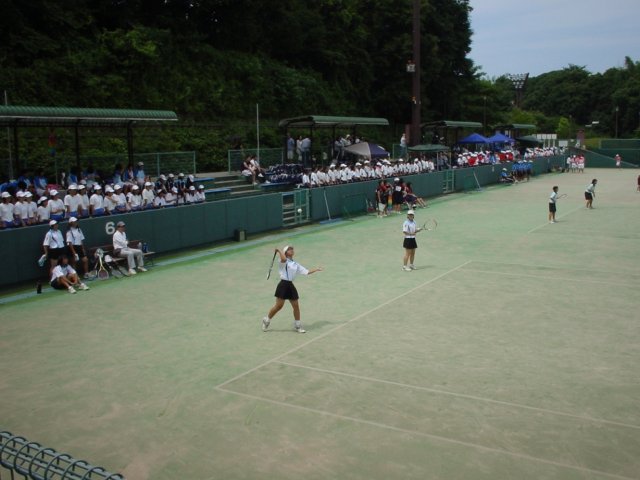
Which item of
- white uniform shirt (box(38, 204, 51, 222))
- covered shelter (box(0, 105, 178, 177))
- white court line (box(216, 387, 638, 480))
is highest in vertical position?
covered shelter (box(0, 105, 178, 177))

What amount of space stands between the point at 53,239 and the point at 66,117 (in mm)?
4932

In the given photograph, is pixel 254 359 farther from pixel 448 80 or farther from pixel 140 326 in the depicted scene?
pixel 448 80

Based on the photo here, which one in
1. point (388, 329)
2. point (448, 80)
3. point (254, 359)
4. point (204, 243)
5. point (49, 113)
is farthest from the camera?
point (448, 80)

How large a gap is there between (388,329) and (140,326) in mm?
5352

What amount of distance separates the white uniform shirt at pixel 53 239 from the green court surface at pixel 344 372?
4.87 feet

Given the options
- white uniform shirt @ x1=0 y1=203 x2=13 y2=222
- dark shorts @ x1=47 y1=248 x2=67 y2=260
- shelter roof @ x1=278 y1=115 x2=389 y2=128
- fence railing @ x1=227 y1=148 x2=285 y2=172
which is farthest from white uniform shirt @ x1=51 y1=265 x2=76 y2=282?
fence railing @ x1=227 y1=148 x2=285 y2=172

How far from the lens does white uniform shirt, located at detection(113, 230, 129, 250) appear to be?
19875 mm

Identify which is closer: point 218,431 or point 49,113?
point 218,431

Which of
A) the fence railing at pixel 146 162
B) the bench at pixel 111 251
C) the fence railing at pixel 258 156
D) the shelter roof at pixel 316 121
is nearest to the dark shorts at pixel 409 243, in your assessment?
the bench at pixel 111 251

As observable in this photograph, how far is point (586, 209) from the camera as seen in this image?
34.5 meters

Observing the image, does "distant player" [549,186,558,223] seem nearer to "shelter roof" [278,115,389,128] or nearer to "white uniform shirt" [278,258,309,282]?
"shelter roof" [278,115,389,128]

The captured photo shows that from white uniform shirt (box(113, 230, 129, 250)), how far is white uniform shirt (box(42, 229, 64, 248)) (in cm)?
166

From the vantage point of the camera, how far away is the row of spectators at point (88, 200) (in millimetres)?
19469

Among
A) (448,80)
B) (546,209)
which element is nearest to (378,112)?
(448,80)
